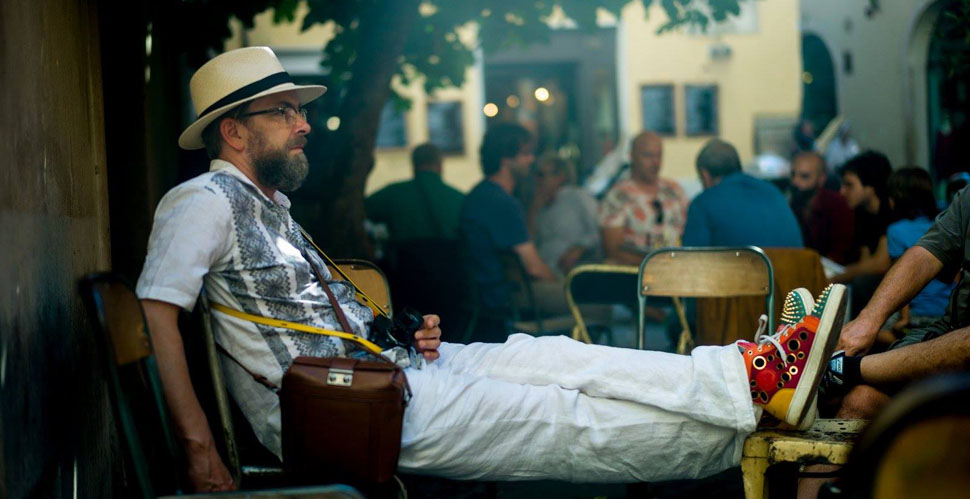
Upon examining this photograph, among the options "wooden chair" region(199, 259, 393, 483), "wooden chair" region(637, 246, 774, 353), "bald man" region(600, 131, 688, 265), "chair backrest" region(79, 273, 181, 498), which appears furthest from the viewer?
"bald man" region(600, 131, 688, 265)

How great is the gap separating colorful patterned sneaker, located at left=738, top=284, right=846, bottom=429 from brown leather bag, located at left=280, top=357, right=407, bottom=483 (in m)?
0.96

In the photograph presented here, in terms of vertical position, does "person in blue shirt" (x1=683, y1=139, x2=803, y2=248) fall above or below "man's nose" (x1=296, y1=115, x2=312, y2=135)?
below

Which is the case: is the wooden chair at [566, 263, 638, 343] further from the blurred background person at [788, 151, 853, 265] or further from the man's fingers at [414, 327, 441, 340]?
the man's fingers at [414, 327, 441, 340]

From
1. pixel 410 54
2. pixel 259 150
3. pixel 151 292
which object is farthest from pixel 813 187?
pixel 151 292

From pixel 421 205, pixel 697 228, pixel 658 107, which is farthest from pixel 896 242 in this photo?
pixel 658 107

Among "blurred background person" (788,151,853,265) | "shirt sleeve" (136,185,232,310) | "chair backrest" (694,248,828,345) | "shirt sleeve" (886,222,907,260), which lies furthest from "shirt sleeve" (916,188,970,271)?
"blurred background person" (788,151,853,265)

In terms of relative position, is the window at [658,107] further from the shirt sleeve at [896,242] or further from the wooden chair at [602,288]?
the shirt sleeve at [896,242]

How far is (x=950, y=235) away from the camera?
3.74 metres

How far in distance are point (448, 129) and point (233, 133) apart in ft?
43.4

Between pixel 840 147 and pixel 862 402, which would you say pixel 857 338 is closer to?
pixel 862 402

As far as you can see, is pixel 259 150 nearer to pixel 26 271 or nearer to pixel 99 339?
pixel 26 271

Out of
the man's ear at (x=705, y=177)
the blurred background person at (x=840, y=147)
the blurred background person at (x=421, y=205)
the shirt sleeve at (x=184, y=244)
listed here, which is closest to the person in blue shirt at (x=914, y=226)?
the man's ear at (x=705, y=177)

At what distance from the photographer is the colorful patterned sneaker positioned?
2.79m

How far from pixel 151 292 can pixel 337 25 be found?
18.9ft
